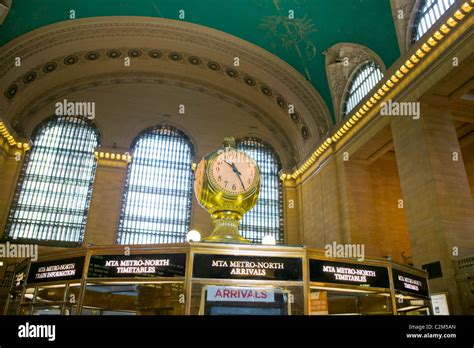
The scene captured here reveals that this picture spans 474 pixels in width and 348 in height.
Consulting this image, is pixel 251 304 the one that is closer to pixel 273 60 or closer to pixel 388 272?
pixel 388 272

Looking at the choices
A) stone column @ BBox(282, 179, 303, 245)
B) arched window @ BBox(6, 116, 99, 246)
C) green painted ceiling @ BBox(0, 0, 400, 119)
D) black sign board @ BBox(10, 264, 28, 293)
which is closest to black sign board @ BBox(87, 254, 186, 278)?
black sign board @ BBox(10, 264, 28, 293)

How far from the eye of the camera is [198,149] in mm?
21078

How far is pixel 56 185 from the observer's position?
1908 centimetres

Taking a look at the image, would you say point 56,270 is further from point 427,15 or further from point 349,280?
point 427,15

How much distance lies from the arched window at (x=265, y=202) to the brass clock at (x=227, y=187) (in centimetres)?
1610

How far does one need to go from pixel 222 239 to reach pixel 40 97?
787 inches

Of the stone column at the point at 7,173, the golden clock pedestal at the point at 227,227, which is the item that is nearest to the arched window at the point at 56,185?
the stone column at the point at 7,173

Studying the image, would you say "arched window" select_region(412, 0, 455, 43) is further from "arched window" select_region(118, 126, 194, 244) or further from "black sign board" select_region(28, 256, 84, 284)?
"black sign board" select_region(28, 256, 84, 284)

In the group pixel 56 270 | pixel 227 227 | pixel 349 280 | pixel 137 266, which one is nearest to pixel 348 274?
pixel 349 280

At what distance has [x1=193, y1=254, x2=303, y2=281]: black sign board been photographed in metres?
2.59

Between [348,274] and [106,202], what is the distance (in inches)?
683

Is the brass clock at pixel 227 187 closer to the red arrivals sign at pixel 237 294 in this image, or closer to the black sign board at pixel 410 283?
the red arrivals sign at pixel 237 294

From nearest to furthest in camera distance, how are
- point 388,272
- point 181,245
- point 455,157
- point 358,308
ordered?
point 181,245, point 388,272, point 358,308, point 455,157

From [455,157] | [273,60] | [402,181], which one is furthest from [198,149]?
[455,157]
